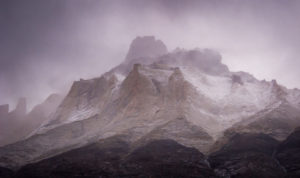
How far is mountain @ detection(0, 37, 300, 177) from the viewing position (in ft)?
233

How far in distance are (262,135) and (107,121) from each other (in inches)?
2348

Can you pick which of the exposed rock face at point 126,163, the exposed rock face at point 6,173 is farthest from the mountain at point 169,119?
the exposed rock face at point 6,173

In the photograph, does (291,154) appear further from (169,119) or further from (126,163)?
(169,119)

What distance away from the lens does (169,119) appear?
3762 inches

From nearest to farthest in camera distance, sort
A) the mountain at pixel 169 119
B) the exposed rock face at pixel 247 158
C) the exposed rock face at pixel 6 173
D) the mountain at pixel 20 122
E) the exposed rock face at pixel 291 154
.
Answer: the exposed rock face at pixel 291 154, the exposed rock face at pixel 247 158, the exposed rock face at pixel 6 173, the mountain at pixel 169 119, the mountain at pixel 20 122

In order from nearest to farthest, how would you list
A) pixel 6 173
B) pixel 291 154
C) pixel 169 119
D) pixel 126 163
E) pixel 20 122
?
pixel 291 154
pixel 126 163
pixel 6 173
pixel 169 119
pixel 20 122

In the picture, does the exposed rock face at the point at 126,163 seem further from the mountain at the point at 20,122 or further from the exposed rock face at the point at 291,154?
the mountain at the point at 20,122

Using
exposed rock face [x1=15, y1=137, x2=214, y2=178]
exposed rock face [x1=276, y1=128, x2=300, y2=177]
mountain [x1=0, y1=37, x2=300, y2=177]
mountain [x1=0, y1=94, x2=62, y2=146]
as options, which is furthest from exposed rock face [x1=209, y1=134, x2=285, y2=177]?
mountain [x1=0, y1=94, x2=62, y2=146]

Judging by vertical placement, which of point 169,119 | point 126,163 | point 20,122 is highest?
point 20,122

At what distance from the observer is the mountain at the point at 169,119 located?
233 feet

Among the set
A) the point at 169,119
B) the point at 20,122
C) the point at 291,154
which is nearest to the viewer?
the point at 291,154

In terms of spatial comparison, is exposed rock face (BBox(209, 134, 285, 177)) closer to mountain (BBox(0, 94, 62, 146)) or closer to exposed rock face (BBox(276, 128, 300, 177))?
exposed rock face (BBox(276, 128, 300, 177))

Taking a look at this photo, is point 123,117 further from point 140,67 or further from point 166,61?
point 166,61

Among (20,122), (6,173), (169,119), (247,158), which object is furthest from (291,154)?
(20,122)
